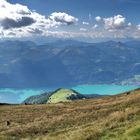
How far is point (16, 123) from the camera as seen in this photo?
5262cm

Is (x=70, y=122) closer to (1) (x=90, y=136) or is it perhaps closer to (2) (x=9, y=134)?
(2) (x=9, y=134)

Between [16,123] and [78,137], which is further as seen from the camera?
[16,123]

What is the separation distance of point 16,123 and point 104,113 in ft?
43.1

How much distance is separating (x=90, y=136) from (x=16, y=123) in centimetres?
2431

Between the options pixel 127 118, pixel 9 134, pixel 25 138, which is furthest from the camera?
pixel 9 134

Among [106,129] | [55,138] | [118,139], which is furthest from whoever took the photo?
[55,138]

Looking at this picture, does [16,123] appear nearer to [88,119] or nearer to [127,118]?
[88,119]

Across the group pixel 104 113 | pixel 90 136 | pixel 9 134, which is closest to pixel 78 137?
pixel 90 136

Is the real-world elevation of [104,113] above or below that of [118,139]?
above

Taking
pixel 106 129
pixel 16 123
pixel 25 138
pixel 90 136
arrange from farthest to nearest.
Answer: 1. pixel 16 123
2. pixel 25 138
3. pixel 106 129
4. pixel 90 136

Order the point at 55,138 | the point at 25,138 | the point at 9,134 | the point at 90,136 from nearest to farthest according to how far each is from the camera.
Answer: the point at 90,136 → the point at 55,138 → the point at 25,138 → the point at 9,134

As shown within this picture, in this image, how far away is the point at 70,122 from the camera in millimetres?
47062

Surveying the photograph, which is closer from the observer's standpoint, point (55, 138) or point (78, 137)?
point (78, 137)

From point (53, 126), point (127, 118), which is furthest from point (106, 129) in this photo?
point (53, 126)
